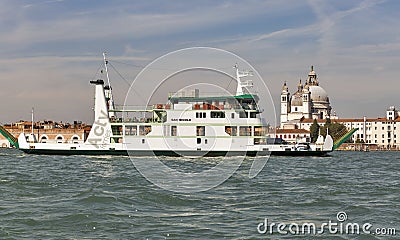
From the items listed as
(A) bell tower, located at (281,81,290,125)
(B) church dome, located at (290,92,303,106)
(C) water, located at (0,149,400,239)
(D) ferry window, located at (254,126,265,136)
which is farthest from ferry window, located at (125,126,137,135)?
(A) bell tower, located at (281,81,290,125)

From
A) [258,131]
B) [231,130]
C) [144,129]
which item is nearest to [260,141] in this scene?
[258,131]

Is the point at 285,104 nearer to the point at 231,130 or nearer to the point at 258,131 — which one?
the point at 258,131

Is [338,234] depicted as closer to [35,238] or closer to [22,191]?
[35,238]

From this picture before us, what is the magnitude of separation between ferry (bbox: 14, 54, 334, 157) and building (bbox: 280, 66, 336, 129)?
99.6 m

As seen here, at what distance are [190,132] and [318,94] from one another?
11452 centimetres

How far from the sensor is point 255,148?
44906mm

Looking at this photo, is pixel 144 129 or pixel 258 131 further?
pixel 144 129

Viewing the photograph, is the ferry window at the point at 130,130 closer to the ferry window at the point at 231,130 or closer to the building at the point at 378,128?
the ferry window at the point at 231,130

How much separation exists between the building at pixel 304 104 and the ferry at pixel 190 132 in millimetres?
99577

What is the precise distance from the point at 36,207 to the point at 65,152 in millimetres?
32195

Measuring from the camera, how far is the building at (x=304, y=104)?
14875cm
